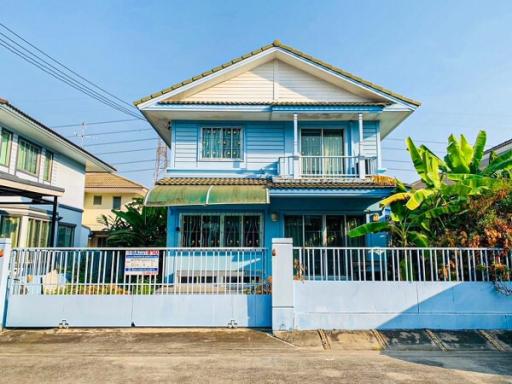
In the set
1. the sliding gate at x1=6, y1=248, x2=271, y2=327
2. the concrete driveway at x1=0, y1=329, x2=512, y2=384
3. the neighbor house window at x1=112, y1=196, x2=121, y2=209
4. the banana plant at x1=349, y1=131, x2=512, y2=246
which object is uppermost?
the neighbor house window at x1=112, y1=196, x2=121, y2=209

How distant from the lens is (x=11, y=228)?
16.0m

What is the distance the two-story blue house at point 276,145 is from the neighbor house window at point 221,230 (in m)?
0.04

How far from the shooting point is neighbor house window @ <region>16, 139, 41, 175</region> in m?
16.6

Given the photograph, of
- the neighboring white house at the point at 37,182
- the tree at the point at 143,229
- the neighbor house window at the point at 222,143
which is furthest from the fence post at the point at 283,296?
the neighboring white house at the point at 37,182

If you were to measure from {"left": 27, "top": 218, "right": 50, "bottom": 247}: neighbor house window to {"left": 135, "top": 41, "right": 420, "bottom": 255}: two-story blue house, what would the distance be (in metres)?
7.62

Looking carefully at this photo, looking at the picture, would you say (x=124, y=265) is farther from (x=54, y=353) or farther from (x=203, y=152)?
(x=203, y=152)

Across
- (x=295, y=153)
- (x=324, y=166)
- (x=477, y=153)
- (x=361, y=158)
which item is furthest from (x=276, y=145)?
(x=477, y=153)

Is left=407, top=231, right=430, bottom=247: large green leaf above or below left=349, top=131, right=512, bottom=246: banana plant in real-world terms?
below

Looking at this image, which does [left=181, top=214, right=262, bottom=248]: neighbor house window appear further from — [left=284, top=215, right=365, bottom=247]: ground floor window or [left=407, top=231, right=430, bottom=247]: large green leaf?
[left=407, top=231, right=430, bottom=247]: large green leaf

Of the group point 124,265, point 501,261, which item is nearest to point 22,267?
point 124,265

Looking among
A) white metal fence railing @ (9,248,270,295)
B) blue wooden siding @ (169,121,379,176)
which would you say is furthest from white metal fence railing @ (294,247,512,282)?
blue wooden siding @ (169,121,379,176)

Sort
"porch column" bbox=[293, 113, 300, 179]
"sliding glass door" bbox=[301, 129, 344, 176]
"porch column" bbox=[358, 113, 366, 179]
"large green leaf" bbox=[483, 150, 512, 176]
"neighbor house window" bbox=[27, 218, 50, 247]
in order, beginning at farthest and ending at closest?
"neighbor house window" bbox=[27, 218, 50, 247], "sliding glass door" bbox=[301, 129, 344, 176], "porch column" bbox=[293, 113, 300, 179], "porch column" bbox=[358, 113, 366, 179], "large green leaf" bbox=[483, 150, 512, 176]

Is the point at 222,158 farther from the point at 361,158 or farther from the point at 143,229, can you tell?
the point at 361,158

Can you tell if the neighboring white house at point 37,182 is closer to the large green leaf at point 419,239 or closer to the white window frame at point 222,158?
the white window frame at point 222,158
